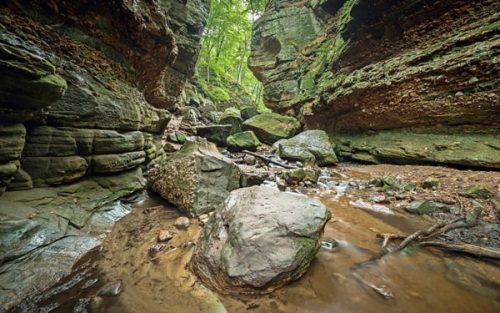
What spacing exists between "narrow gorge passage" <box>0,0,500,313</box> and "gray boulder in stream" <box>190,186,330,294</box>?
16 millimetres

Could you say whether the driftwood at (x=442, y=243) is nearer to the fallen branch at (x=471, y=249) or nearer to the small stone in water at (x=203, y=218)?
the fallen branch at (x=471, y=249)

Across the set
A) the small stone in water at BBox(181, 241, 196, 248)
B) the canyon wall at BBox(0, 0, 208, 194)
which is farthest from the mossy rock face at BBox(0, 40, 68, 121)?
the small stone in water at BBox(181, 241, 196, 248)

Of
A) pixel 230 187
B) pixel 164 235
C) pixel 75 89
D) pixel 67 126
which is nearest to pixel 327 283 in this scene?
pixel 164 235

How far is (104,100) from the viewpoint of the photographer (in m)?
4.10

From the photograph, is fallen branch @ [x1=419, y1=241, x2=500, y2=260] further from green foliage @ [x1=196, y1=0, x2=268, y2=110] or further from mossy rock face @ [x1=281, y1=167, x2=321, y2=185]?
green foliage @ [x1=196, y1=0, x2=268, y2=110]

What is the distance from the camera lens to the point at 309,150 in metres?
8.84

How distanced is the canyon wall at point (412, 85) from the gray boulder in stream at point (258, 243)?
20.2 ft

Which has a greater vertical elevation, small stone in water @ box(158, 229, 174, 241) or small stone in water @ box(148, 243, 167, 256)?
small stone in water @ box(158, 229, 174, 241)

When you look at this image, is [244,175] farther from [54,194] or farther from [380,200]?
[54,194]

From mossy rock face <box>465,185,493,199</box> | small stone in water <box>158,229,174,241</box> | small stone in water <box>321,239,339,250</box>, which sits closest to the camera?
small stone in water <box>321,239,339,250</box>

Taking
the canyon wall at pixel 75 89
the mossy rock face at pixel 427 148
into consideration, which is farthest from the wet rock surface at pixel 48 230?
the mossy rock face at pixel 427 148

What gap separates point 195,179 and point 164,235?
3.71 ft

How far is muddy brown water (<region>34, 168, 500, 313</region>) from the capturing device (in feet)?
6.10

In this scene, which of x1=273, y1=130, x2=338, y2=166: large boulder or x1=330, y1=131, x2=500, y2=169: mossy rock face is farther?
x1=273, y1=130, x2=338, y2=166: large boulder
